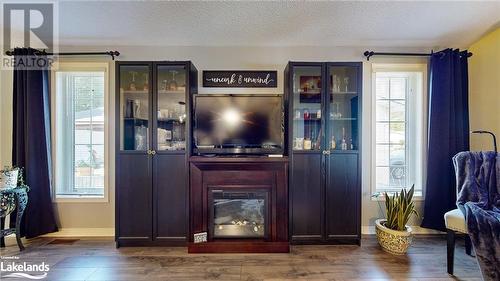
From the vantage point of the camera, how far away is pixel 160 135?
2.71m

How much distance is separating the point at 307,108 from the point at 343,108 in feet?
1.42

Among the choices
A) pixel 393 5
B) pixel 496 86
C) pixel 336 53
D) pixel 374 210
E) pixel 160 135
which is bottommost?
pixel 374 210

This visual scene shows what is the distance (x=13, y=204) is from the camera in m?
2.47

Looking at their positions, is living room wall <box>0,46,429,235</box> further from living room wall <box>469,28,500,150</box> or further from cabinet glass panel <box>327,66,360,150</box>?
living room wall <box>469,28,500,150</box>

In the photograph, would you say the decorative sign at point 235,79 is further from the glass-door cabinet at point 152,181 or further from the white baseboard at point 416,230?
the white baseboard at point 416,230

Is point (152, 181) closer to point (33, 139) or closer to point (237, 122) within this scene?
point (237, 122)

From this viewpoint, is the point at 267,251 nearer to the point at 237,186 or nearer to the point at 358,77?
the point at 237,186

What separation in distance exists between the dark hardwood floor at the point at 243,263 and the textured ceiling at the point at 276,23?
239cm

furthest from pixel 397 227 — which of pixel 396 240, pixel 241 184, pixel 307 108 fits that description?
pixel 241 184

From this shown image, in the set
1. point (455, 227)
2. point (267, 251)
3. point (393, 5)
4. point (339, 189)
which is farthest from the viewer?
point (339, 189)

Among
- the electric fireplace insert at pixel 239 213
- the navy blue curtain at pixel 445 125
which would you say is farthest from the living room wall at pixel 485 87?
the electric fireplace insert at pixel 239 213

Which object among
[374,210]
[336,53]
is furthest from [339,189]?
[336,53]

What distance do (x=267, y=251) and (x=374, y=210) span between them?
59.6 inches

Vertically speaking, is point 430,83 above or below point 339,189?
above
